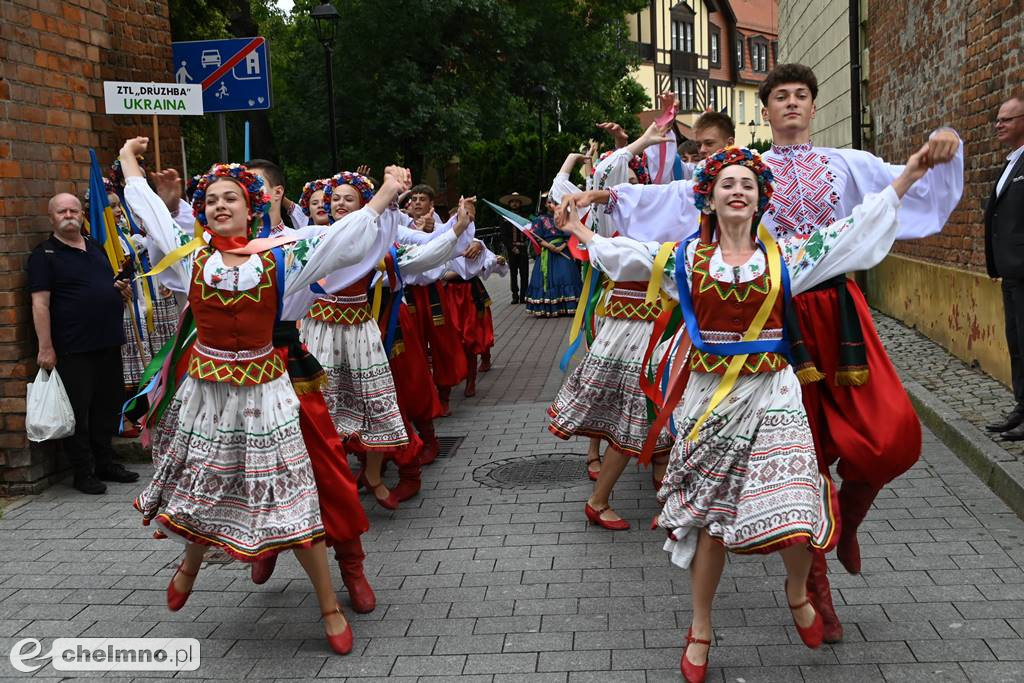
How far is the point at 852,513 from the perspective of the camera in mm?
4547

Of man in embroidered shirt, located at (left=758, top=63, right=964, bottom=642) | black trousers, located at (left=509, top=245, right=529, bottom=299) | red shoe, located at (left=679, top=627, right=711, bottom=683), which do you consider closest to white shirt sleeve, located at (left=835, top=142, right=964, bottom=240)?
man in embroidered shirt, located at (left=758, top=63, right=964, bottom=642)

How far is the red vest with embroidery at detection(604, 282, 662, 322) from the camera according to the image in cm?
610

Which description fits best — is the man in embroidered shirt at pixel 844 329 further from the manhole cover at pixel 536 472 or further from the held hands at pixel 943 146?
the manhole cover at pixel 536 472

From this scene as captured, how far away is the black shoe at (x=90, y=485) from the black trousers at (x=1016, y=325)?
19.6 feet

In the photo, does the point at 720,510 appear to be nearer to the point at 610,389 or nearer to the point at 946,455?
the point at 610,389

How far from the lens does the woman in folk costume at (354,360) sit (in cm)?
A: 627

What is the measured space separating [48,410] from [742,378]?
15.6ft

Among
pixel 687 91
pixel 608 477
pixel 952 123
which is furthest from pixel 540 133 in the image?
pixel 687 91

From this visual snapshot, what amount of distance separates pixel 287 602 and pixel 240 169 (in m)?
1.99

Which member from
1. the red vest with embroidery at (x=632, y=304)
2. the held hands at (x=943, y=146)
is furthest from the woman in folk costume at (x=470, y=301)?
the held hands at (x=943, y=146)

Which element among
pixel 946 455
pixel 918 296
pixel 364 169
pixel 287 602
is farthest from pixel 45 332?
pixel 918 296

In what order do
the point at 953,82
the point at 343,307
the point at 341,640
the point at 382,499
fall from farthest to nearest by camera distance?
the point at 953,82 < the point at 382,499 < the point at 343,307 < the point at 341,640

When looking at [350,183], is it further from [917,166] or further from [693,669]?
[693,669]

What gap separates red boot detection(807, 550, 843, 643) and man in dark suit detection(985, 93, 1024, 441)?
3.07 m
